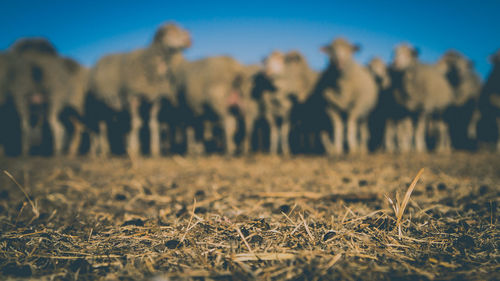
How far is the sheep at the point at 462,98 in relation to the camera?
35.3 feet

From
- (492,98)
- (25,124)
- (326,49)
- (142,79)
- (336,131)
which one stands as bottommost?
(336,131)

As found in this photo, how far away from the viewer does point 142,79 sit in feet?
27.8

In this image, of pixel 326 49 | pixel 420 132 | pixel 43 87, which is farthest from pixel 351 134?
pixel 43 87

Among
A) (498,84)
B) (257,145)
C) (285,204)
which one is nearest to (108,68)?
(257,145)

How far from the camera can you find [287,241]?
1216 millimetres

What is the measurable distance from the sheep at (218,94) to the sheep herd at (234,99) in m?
0.04

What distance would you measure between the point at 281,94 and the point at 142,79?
179 inches

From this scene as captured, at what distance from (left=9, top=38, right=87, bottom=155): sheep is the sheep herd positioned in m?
0.03

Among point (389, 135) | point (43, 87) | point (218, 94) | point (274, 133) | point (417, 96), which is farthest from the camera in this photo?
point (389, 135)

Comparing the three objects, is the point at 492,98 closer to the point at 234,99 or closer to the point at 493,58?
the point at 493,58

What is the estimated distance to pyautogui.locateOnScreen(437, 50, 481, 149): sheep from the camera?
10750 mm

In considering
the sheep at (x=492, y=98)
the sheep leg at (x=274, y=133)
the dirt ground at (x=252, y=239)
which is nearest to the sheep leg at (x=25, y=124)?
the sheep leg at (x=274, y=133)

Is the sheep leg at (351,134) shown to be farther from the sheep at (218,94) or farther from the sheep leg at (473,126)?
the sheep leg at (473,126)

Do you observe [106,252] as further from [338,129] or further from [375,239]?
[338,129]
